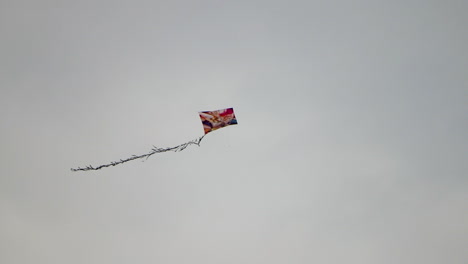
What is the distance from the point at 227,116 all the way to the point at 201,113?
1.71 meters

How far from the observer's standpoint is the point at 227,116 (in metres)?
20.9

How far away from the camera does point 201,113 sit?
20359 mm

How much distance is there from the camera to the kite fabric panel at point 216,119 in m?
20.6

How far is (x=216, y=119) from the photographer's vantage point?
68.4ft

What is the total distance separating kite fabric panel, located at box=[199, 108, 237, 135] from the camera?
810 inches
